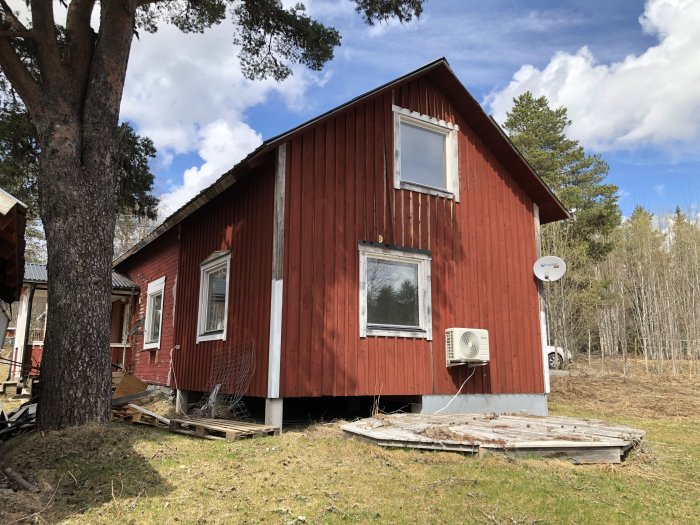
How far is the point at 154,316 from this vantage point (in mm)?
13750

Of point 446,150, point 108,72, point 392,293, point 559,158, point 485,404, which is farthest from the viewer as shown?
point 559,158

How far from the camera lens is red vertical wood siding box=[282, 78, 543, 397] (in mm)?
7621

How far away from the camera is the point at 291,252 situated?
24.8 feet

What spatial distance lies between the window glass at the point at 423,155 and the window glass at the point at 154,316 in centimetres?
730

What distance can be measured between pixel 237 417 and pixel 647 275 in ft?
85.4

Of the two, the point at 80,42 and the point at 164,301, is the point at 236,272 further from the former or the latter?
the point at 164,301

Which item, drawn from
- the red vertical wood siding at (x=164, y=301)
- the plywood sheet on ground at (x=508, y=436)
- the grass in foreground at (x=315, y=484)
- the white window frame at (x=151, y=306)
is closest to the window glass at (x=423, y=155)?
the plywood sheet on ground at (x=508, y=436)

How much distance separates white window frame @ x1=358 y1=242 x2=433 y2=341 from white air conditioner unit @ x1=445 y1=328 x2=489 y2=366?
14.4 inches

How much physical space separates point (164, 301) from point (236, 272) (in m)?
4.62

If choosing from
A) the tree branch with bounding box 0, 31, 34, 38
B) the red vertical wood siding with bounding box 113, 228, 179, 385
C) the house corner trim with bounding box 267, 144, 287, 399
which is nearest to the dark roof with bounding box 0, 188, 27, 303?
the tree branch with bounding box 0, 31, 34, 38

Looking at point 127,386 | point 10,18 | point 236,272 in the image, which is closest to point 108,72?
point 10,18

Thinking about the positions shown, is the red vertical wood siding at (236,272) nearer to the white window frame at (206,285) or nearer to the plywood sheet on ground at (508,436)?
the white window frame at (206,285)

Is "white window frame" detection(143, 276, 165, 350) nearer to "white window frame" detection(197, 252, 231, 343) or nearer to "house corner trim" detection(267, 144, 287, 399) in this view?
"white window frame" detection(197, 252, 231, 343)

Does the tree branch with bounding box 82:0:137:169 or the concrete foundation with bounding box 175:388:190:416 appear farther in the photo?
the concrete foundation with bounding box 175:388:190:416
